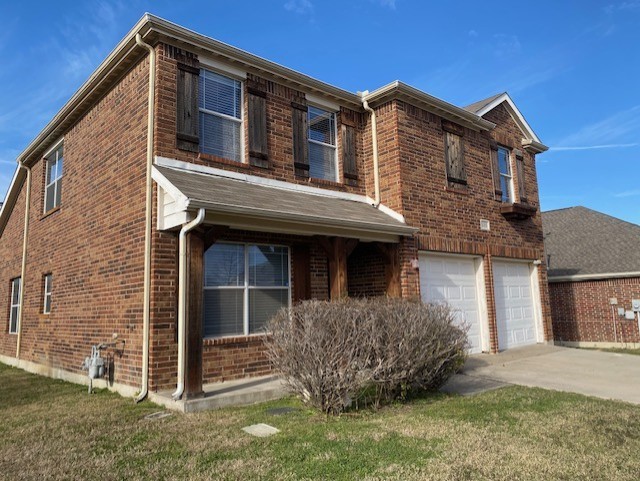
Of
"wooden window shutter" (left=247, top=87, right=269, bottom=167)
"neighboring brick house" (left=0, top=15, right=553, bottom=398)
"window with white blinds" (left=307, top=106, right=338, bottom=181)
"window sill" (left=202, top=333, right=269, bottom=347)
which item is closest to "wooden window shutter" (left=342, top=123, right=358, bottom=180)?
"neighboring brick house" (left=0, top=15, right=553, bottom=398)

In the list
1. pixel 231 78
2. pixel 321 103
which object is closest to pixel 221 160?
pixel 231 78

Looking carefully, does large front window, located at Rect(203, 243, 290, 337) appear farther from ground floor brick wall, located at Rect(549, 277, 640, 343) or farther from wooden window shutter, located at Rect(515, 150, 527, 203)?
ground floor brick wall, located at Rect(549, 277, 640, 343)

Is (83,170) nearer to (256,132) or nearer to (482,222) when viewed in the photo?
(256,132)

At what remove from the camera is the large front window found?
8.17 meters

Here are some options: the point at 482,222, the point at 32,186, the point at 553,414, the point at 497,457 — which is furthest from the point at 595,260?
the point at 32,186

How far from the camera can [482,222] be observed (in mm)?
12328

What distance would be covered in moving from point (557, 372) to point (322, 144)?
648 centimetres

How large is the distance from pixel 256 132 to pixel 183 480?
653 cm

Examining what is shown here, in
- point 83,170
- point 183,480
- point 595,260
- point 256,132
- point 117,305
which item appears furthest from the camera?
point 595,260

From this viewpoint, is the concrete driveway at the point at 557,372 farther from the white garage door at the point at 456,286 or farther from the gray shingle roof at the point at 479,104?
the gray shingle roof at the point at 479,104

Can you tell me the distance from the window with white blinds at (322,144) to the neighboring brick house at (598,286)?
1121 centimetres

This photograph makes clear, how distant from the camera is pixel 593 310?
17.1m

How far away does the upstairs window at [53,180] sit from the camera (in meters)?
11.6

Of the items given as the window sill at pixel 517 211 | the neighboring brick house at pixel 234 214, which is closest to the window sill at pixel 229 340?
the neighboring brick house at pixel 234 214
